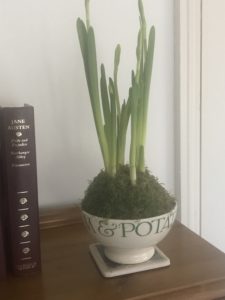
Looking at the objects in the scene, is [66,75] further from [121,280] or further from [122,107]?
[121,280]

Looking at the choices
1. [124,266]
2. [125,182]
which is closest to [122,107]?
[125,182]

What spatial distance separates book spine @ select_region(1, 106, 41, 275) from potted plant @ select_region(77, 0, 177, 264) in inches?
3.5

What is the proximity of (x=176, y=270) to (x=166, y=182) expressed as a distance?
0.30 meters

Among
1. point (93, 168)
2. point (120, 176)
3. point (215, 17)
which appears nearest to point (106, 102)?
point (120, 176)

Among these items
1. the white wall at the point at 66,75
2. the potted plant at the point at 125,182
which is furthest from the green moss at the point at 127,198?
the white wall at the point at 66,75

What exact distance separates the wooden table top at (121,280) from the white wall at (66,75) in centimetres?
19

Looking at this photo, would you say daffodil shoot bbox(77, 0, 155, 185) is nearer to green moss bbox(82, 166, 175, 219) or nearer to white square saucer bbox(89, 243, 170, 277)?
green moss bbox(82, 166, 175, 219)

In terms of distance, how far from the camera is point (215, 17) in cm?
83

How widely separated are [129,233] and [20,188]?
18 cm

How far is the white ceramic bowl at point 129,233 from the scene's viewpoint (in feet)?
1.89

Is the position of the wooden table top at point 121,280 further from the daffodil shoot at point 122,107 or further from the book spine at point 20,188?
the daffodil shoot at point 122,107

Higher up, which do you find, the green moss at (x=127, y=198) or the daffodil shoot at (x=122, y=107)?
the daffodil shoot at (x=122, y=107)

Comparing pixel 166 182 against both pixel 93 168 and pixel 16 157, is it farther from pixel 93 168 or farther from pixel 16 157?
pixel 16 157

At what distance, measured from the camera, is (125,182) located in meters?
0.60
